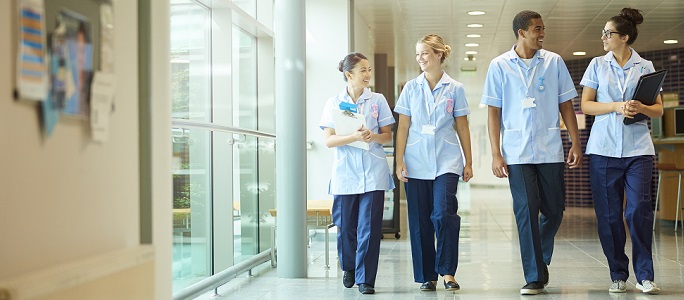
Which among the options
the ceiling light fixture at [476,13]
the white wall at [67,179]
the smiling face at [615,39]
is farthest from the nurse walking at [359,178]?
the ceiling light fixture at [476,13]

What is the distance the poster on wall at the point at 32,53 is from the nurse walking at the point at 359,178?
10.7ft

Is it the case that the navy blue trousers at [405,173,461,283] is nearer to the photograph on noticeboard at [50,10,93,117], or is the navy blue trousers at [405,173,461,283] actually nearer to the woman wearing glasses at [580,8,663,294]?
the woman wearing glasses at [580,8,663,294]

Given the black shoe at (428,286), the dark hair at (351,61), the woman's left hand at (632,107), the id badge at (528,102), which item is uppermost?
the dark hair at (351,61)

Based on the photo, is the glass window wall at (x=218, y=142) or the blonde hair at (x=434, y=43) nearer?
the glass window wall at (x=218, y=142)

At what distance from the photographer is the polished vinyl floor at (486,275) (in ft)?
17.1

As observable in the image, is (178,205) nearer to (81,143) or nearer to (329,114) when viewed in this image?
(329,114)

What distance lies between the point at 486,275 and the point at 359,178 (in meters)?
1.25

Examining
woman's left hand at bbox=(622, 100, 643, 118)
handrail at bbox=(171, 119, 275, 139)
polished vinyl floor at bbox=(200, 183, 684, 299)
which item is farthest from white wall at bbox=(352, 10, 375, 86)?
woman's left hand at bbox=(622, 100, 643, 118)

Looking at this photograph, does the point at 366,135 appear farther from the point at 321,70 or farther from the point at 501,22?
the point at 501,22

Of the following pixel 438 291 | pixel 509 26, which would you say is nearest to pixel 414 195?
pixel 438 291

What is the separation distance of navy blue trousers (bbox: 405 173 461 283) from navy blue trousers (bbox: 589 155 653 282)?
818 millimetres

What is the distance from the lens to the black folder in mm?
5069

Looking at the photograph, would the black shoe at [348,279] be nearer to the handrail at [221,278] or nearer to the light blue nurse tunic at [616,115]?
the handrail at [221,278]

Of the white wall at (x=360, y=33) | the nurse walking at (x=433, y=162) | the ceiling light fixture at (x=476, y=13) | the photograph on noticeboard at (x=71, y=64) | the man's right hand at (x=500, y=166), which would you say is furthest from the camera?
the ceiling light fixture at (x=476, y=13)
